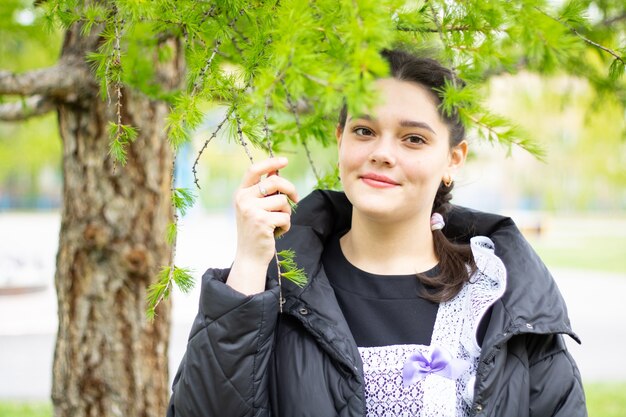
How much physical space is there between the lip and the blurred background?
0.31 metres

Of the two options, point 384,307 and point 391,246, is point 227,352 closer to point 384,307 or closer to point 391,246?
point 384,307

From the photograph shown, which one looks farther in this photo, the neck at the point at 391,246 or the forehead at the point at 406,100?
the neck at the point at 391,246

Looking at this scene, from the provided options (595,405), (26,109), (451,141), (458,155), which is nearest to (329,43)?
(451,141)

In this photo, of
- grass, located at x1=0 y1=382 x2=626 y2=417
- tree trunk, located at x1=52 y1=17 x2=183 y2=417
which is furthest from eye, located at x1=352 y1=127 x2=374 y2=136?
grass, located at x1=0 y1=382 x2=626 y2=417

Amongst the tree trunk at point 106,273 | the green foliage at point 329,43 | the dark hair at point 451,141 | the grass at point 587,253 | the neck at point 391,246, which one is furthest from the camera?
the grass at point 587,253

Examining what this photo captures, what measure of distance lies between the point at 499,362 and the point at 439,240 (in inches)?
18.6

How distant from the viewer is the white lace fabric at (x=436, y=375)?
1766mm

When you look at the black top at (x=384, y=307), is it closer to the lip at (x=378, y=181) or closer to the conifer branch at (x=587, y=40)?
the lip at (x=378, y=181)

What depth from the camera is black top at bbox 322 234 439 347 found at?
184 cm

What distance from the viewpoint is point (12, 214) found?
3209 cm

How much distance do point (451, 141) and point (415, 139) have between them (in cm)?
20

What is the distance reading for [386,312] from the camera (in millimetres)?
1874

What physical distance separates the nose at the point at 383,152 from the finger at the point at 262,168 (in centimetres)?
25

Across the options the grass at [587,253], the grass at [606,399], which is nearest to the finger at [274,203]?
the grass at [606,399]
